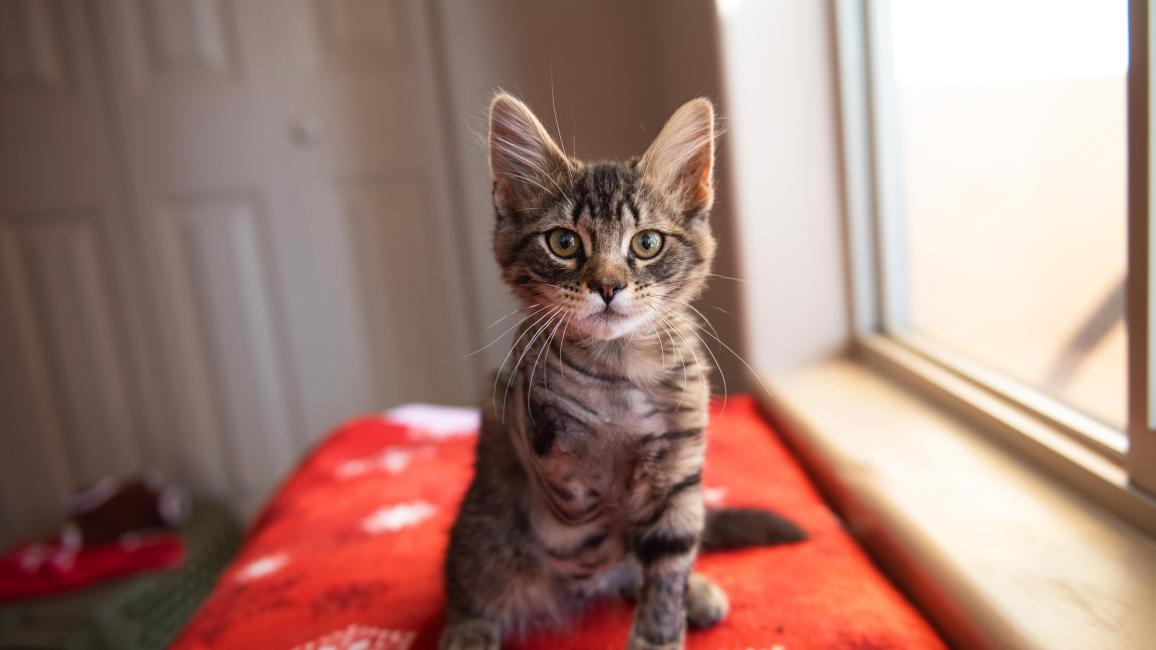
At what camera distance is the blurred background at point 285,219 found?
148 centimetres

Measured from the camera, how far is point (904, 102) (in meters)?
1.45

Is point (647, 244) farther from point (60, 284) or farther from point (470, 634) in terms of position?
point (60, 284)

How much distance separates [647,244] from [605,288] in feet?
0.28

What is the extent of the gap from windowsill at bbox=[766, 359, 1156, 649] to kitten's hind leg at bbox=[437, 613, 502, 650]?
1.56ft

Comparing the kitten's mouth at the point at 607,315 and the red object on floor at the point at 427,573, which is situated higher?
the kitten's mouth at the point at 607,315

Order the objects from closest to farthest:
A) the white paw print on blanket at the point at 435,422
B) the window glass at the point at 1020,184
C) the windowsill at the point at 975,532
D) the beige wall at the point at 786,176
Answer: the windowsill at the point at 975,532
the window glass at the point at 1020,184
the beige wall at the point at 786,176
the white paw print on blanket at the point at 435,422

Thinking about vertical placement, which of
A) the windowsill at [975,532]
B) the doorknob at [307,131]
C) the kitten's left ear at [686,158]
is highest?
the doorknob at [307,131]

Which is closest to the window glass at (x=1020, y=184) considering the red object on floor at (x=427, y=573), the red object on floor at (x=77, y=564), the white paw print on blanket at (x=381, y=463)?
the red object on floor at (x=427, y=573)

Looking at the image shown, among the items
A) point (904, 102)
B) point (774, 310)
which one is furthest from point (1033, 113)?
point (774, 310)

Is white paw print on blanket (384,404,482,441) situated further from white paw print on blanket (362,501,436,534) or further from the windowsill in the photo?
the windowsill

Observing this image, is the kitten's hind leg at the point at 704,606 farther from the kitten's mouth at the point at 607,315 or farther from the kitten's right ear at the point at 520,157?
the kitten's right ear at the point at 520,157

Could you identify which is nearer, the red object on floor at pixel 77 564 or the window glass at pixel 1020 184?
the window glass at pixel 1020 184

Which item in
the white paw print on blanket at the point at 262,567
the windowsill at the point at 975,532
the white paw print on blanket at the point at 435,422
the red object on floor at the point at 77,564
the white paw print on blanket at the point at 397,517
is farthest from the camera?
the red object on floor at the point at 77,564

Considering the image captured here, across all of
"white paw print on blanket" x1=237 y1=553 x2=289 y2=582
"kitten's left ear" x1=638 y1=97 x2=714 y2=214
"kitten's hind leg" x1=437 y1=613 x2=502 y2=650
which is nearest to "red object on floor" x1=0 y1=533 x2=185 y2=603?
"white paw print on blanket" x1=237 y1=553 x2=289 y2=582
